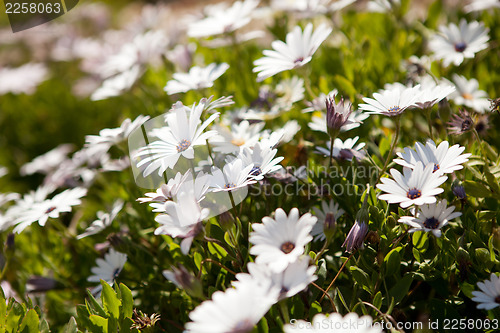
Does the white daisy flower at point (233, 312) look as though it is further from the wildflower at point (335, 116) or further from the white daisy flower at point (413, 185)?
the wildflower at point (335, 116)

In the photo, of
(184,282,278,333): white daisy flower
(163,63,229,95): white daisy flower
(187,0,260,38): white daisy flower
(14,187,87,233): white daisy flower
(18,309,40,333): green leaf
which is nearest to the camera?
(184,282,278,333): white daisy flower

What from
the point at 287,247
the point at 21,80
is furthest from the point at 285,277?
the point at 21,80

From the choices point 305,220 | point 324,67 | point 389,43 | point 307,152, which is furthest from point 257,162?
point 389,43

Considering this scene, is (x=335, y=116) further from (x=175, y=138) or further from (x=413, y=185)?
(x=175, y=138)

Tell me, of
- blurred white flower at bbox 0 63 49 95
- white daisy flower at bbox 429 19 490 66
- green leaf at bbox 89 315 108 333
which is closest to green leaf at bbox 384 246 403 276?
green leaf at bbox 89 315 108 333

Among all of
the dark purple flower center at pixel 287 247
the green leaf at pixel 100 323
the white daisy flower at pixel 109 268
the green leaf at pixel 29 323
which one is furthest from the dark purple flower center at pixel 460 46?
the green leaf at pixel 29 323

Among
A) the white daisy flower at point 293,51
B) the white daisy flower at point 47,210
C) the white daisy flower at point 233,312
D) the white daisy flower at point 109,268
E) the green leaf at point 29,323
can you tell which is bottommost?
the white daisy flower at point 109,268

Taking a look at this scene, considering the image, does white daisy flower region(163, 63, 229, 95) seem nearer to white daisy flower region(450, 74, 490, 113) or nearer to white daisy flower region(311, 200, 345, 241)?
white daisy flower region(311, 200, 345, 241)
